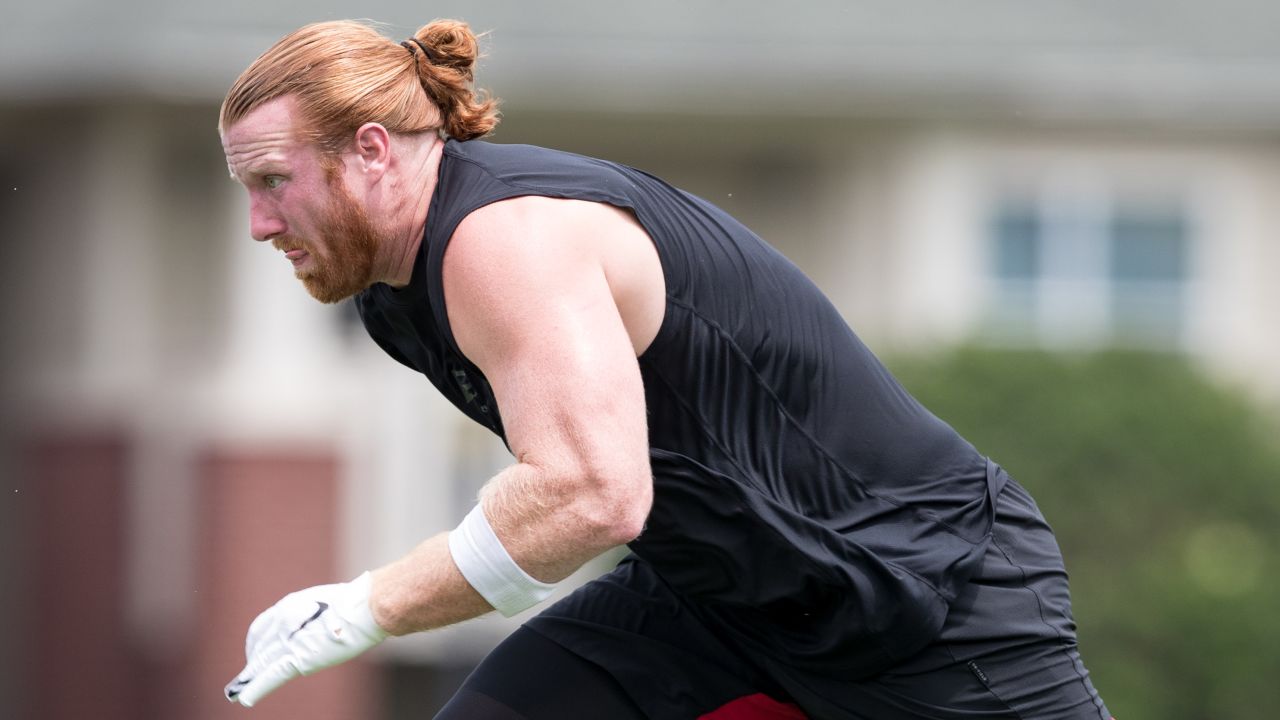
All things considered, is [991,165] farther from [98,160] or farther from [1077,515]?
[98,160]

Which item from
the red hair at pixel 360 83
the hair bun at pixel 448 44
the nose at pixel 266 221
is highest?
the hair bun at pixel 448 44

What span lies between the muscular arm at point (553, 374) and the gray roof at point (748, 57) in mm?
8655

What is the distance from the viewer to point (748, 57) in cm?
1198

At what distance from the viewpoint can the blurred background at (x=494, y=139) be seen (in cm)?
1198

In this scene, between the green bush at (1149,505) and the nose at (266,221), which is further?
the green bush at (1149,505)

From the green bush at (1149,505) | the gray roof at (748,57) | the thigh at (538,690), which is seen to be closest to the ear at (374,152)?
the thigh at (538,690)

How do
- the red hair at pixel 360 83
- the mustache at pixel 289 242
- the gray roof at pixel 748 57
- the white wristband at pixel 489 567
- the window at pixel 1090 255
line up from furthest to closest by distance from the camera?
the window at pixel 1090 255
the gray roof at pixel 748 57
the mustache at pixel 289 242
the red hair at pixel 360 83
the white wristband at pixel 489 567

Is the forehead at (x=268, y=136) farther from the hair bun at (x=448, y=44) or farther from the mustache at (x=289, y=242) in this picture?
the hair bun at (x=448, y=44)

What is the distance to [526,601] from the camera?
11.0 feet

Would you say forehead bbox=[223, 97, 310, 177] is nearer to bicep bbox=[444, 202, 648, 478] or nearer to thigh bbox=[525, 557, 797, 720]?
bicep bbox=[444, 202, 648, 478]

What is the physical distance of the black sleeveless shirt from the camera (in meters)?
3.48

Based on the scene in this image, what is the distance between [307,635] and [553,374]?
77 cm

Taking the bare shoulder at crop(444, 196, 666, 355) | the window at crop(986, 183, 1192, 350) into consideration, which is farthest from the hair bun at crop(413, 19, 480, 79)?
the window at crop(986, 183, 1192, 350)

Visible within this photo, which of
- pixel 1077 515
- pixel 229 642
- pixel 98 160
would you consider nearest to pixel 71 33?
pixel 98 160
